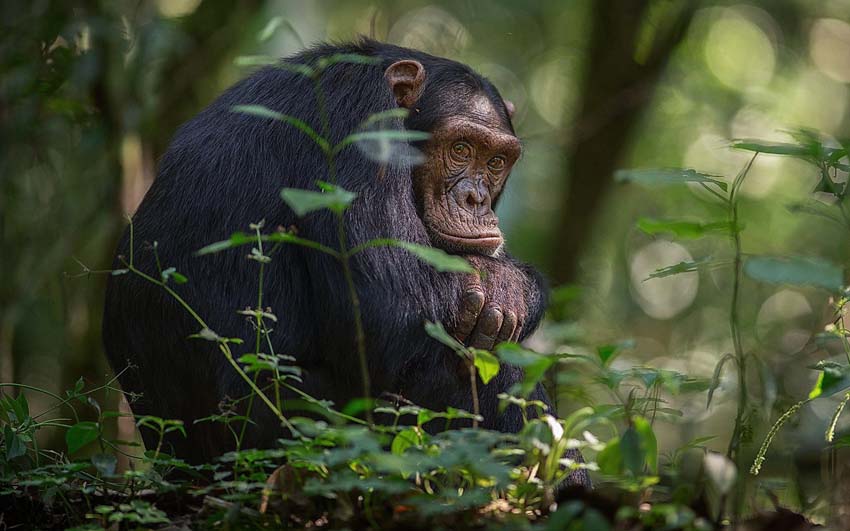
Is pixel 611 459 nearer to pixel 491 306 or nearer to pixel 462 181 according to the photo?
pixel 491 306

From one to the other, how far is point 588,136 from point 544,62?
799 centimetres

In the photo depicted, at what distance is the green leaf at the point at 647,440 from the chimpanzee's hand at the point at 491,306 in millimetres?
1766

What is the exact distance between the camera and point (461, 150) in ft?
16.0

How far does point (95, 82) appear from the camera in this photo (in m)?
6.99

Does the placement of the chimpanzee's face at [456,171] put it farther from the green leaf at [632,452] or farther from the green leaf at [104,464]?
the green leaf at [632,452]

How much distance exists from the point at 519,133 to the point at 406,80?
136 inches

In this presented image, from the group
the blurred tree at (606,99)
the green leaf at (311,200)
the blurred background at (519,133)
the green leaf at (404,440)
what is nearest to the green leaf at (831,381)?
the blurred background at (519,133)

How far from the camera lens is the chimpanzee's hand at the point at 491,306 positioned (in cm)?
435

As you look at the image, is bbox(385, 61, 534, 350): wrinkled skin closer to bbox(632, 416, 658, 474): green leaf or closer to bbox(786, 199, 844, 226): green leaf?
bbox(786, 199, 844, 226): green leaf

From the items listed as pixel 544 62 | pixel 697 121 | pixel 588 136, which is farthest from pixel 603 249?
pixel 588 136

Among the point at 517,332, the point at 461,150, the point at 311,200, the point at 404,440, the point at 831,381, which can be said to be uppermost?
the point at 311,200

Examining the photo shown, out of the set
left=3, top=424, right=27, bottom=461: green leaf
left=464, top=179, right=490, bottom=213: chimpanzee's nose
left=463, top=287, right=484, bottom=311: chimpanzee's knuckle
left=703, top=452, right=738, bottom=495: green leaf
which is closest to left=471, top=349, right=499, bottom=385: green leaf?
left=703, top=452, right=738, bottom=495: green leaf

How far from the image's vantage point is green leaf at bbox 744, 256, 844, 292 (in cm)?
240

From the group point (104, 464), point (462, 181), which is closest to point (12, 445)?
point (104, 464)
